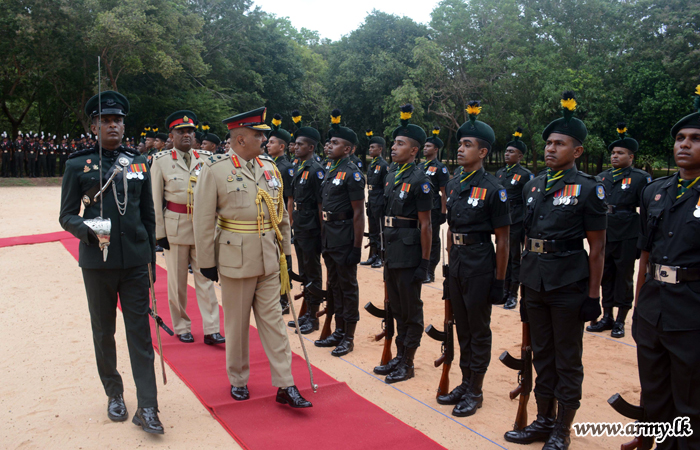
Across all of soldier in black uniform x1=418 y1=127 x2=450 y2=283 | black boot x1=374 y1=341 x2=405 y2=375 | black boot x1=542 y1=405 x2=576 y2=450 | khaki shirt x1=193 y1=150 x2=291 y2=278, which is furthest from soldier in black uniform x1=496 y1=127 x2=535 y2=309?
khaki shirt x1=193 y1=150 x2=291 y2=278

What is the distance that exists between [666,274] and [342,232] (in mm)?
3162

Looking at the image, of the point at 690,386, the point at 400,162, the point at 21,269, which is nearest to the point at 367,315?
the point at 400,162

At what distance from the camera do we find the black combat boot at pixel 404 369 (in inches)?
188

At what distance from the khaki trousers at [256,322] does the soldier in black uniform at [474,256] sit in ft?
4.50

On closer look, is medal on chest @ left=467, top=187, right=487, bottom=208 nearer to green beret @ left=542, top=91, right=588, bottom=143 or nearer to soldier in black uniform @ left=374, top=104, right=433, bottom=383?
soldier in black uniform @ left=374, top=104, right=433, bottom=383

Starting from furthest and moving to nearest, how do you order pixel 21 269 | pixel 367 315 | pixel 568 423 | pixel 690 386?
pixel 21 269
pixel 367 315
pixel 568 423
pixel 690 386

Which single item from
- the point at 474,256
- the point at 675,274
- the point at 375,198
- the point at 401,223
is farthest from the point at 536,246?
the point at 375,198

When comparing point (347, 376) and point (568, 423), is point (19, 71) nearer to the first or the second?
point (347, 376)

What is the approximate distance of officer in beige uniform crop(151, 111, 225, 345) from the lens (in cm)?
565

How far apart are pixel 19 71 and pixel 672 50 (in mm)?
31192

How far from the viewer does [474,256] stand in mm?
4145

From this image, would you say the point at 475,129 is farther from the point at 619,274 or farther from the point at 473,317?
the point at 619,274

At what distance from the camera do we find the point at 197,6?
36219 mm

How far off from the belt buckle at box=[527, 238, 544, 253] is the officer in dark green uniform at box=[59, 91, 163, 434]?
2821 mm
